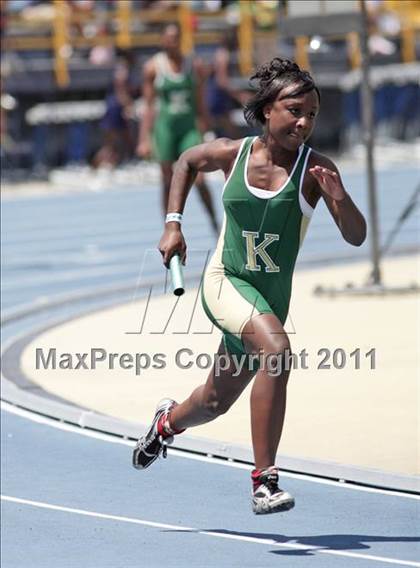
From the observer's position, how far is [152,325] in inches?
496

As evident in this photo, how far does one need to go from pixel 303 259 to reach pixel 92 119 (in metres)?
14.1

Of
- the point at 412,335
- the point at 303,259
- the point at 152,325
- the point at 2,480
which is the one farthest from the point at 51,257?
the point at 2,480

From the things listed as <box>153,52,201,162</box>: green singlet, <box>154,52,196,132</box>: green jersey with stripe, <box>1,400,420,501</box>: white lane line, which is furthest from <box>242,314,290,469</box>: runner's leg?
<box>154,52,196,132</box>: green jersey with stripe

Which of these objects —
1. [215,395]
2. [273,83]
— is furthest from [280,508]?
[273,83]

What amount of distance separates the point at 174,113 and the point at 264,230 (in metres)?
10.4

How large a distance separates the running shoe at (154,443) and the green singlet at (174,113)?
30.7ft

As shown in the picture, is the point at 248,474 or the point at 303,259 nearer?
the point at 248,474

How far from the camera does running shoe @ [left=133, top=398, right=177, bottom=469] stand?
727cm

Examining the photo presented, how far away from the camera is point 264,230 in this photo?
6.60 m

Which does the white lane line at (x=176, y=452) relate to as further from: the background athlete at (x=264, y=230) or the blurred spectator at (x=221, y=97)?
the blurred spectator at (x=221, y=97)

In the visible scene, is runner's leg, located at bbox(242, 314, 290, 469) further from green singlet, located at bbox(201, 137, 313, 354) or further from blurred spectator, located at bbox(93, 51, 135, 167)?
blurred spectator, located at bbox(93, 51, 135, 167)

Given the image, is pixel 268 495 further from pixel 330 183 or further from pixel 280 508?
pixel 330 183

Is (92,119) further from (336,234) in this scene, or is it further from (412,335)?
(412,335)

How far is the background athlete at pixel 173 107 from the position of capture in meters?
16.7
